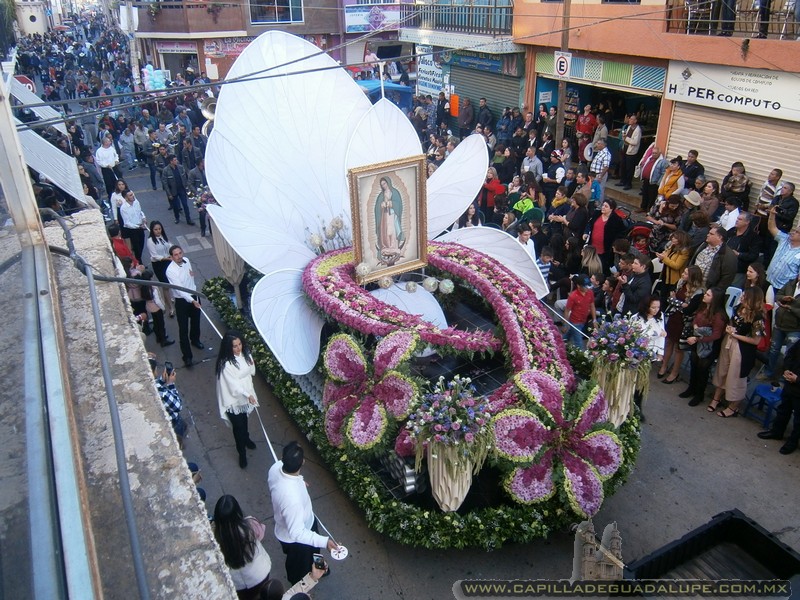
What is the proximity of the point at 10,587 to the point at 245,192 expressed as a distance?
25.7 feet

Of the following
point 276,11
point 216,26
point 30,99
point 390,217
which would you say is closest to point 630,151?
point 390,217

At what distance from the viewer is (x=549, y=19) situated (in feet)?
54.5

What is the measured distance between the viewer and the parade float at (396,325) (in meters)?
5.68

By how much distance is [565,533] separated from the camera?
607cm

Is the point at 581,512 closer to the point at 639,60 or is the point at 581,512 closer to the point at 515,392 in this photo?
the point at 515,392

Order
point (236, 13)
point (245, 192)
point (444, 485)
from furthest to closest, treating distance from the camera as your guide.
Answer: point (236, 13) → point (245, 192) → point (444, 485)

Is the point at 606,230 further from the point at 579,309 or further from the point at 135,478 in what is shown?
the point at 135,478

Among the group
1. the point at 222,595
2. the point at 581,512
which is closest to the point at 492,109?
the point at 581,512

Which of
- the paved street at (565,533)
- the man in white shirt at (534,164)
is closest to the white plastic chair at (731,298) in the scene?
the paved street at (565,533)

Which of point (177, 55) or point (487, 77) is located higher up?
point (177, 55)

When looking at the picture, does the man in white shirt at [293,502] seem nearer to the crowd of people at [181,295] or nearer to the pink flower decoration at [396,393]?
the crowd of people at [181,295]

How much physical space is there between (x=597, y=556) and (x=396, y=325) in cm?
323

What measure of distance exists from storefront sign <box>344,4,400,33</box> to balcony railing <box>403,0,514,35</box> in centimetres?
1126

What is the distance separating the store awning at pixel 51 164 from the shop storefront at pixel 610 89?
11566mm
